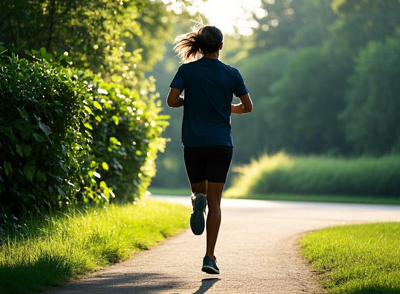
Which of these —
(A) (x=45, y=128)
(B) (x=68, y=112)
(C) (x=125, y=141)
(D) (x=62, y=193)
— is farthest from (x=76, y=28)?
(A) (x=45, y=128)

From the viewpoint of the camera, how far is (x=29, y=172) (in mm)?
8516

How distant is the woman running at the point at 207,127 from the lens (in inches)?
269

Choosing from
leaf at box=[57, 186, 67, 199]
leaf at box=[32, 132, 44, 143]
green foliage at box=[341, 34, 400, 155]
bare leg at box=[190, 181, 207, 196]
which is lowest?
leaf at box=[57, 186, 67, 199]

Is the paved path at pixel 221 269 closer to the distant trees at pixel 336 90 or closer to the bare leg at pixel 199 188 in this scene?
the bare leg at pixel 199 188

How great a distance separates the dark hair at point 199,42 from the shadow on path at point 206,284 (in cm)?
197

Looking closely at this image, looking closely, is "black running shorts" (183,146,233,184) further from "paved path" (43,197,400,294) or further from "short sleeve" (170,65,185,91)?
"paved path" (43,197,400,294)

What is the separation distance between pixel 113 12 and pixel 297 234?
15.5 feet

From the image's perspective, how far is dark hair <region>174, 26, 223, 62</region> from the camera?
7027 millimetres

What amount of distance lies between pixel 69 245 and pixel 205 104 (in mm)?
2015

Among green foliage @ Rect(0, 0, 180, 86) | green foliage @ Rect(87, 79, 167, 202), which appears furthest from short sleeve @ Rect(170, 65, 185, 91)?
green foliage @ Rect(0, 0, 180, 86)

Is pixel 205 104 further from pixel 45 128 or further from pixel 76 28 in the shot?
pixel 76 28

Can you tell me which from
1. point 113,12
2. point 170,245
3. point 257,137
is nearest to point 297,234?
point 170,245

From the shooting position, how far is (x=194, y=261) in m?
8.09

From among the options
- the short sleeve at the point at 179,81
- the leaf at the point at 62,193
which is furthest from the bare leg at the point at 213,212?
the leaf at the point at 62,193
